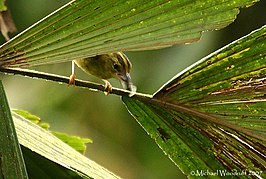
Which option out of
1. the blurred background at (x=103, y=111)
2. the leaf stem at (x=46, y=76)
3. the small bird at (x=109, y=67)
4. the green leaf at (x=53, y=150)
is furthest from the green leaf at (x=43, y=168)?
the blurred background at (x=103, y=111)

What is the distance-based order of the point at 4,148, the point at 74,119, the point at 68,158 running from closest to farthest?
the point at 4,148, the point at 68,158, the point at 74,119

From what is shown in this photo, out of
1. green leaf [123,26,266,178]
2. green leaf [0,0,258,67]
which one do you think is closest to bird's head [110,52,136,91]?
green leaf [123,26,266,178]

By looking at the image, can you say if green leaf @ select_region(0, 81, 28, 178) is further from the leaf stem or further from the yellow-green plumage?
the yellow-green plumage

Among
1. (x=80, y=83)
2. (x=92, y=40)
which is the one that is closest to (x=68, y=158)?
(x=80, y=83)

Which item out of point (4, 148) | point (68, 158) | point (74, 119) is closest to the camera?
point (4, 148)

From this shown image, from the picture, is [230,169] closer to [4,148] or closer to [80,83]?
[80,83]

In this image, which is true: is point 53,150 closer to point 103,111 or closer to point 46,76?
point 46,76
